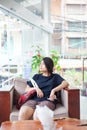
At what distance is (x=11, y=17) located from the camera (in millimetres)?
4234

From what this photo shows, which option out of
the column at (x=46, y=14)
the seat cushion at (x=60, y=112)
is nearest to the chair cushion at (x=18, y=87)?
the seat cushion at (x=60, y=112)

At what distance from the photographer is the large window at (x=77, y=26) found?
14.8ft

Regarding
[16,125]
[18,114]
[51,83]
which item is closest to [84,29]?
[51,83]

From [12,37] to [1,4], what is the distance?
2.22 feet

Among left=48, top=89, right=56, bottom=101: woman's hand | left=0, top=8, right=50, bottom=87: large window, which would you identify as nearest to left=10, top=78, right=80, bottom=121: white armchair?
left=48, top=89, right=56, bottom=101: woman's hand

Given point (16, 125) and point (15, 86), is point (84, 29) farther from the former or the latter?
point (16, 125)

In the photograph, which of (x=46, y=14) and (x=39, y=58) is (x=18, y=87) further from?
(x=46, y=14)

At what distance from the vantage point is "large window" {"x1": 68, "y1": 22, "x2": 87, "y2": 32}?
4.51 m

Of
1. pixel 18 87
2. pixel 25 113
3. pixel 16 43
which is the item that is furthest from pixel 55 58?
pixel 25 113

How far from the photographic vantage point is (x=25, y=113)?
2717 mm

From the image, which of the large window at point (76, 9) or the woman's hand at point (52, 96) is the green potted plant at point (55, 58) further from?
the woman's hand at point (52, 96)

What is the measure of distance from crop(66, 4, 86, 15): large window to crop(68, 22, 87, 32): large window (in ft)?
0.63

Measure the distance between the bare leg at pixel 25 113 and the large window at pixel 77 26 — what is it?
2222 mm

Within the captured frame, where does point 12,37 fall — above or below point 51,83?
above
